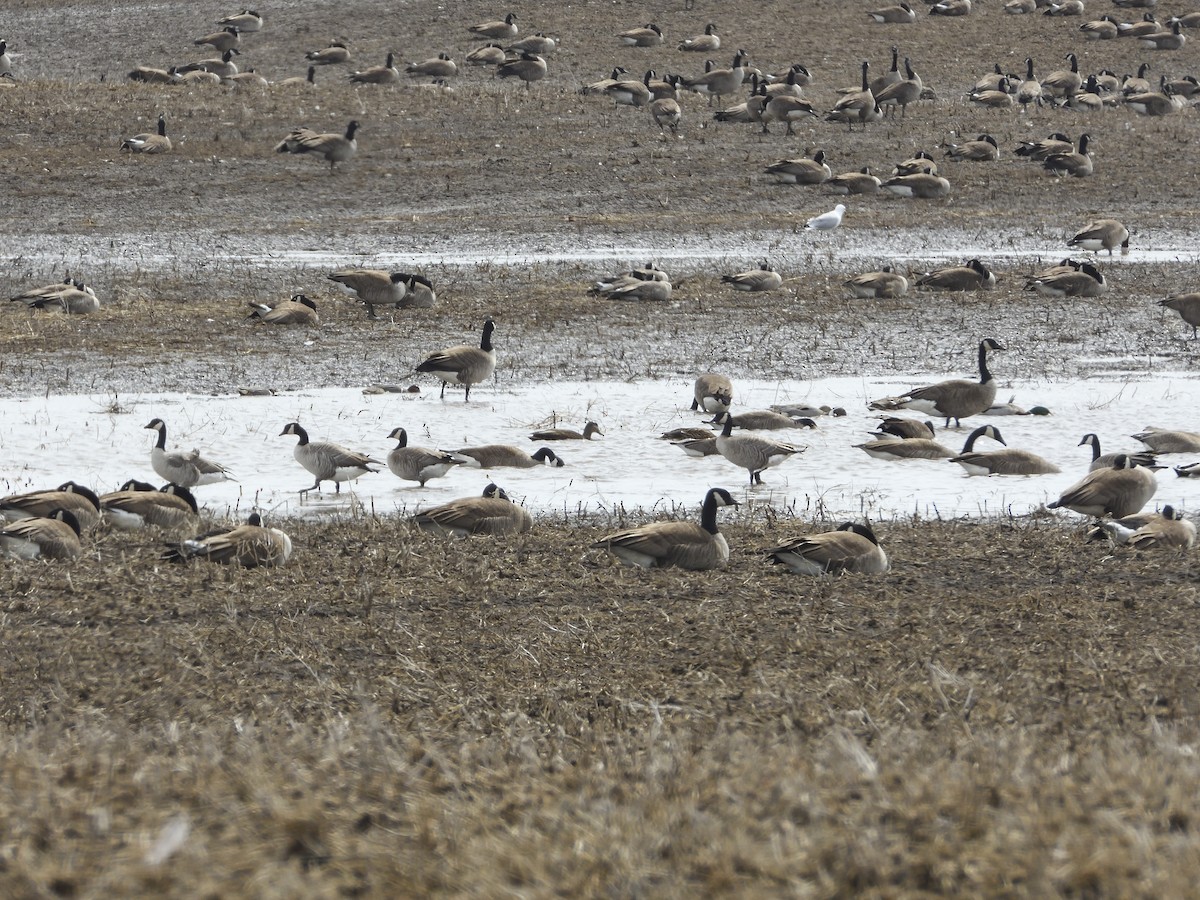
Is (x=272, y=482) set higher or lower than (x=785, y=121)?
lower

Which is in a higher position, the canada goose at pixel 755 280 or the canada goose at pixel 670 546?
the canada goose at pixel 755 280

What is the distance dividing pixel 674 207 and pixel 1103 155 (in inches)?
392

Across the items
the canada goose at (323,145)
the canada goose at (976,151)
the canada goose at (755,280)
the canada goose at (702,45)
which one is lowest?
the canada goose at (755,280)

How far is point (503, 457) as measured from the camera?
1289cm

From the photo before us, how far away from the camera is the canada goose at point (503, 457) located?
12.9m

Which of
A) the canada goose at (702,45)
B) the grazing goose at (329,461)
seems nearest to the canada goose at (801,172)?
the canada goose at (702,45)

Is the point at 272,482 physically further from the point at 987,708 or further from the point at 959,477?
the point at 987,708

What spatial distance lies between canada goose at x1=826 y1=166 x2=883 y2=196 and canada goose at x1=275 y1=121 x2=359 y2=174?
31.2 ft

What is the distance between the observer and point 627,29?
44844 millimetres

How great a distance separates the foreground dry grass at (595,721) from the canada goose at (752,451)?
5.58 ft

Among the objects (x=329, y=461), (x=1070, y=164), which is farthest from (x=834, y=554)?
(x=1070, y=164)

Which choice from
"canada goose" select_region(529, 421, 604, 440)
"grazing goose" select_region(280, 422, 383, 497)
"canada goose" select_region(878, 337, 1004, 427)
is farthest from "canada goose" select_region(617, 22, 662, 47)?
"grazing goose" select_region(280, 422, 383, 497)

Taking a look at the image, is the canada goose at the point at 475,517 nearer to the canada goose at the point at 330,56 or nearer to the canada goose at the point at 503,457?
the canada goose at the point at 503,457

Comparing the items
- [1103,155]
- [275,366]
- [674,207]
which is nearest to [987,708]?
[275,366]
